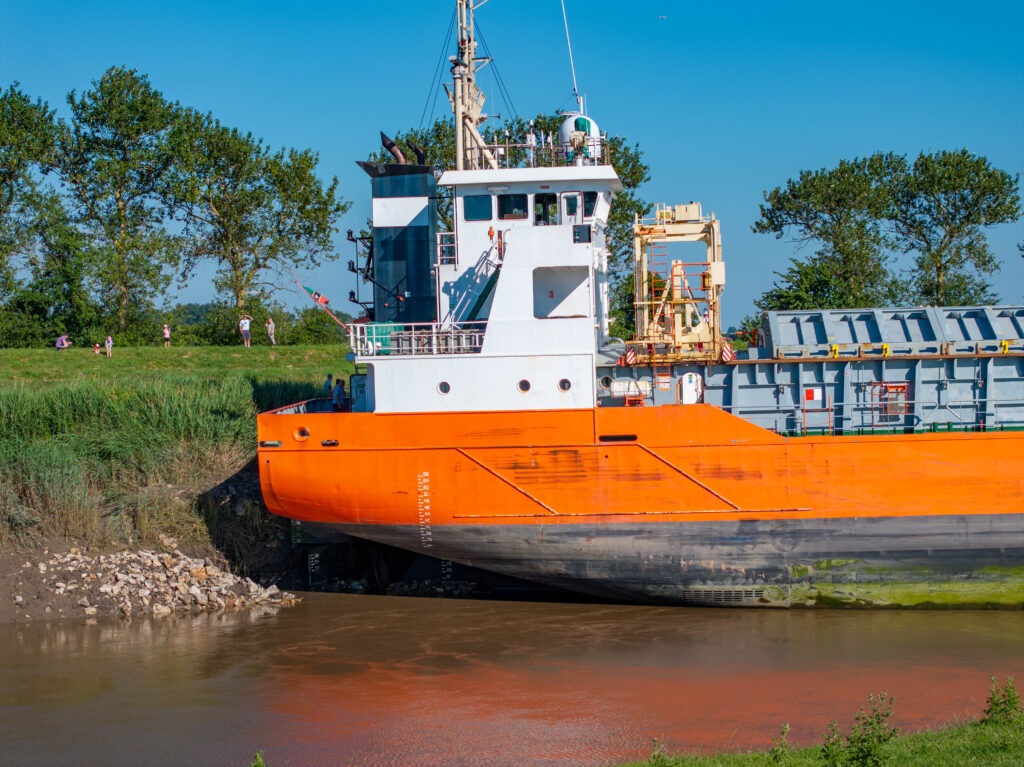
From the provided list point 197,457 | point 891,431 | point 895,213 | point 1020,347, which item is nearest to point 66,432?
point 197,457

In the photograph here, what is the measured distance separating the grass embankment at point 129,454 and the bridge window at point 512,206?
651cm

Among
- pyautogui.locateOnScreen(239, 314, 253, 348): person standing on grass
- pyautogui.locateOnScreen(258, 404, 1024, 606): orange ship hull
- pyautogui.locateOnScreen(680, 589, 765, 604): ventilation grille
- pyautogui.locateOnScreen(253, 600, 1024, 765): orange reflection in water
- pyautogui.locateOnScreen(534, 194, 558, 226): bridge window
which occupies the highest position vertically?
pyautogui.locateOnScreen(534, 194, 558, 226): bridge window

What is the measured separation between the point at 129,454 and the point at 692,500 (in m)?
10.1

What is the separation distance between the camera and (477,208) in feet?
53.3

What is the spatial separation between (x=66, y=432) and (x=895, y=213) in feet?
81.1

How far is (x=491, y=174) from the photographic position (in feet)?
52.5

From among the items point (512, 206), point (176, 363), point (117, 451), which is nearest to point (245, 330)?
point (176, 363)

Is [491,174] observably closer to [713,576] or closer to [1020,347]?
[713,576]

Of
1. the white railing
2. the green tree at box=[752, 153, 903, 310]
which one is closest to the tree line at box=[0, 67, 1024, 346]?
the green tree at box=[752, 153, 903, 310]

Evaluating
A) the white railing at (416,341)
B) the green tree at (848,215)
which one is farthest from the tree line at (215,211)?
the white railing at (416,341)

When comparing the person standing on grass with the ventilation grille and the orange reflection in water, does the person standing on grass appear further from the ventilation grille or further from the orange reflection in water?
the ventilation grille

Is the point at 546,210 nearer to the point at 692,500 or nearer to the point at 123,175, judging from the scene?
the point at 692,500

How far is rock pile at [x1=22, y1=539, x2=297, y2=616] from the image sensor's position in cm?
1584

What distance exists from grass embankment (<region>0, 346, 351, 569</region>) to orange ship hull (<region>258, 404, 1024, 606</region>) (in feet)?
12.5
